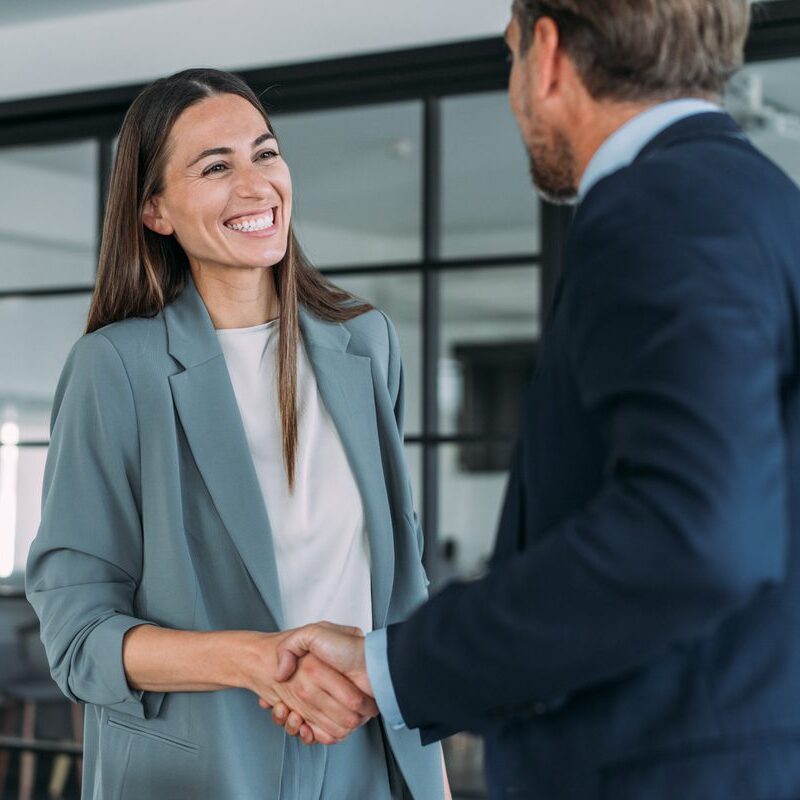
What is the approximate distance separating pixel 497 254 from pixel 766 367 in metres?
3.02

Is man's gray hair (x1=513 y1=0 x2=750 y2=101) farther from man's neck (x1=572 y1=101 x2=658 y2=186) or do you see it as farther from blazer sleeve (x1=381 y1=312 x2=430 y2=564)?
blazer sleeve (x1=381 y1=312 x2=430 y2=564)

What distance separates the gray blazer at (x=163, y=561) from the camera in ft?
5.21

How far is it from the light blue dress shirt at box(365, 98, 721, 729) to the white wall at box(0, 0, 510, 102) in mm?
2620

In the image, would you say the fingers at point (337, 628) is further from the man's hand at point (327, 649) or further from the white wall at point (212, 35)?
the white wall at point (212, 35)

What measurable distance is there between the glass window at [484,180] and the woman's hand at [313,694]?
2532 mm

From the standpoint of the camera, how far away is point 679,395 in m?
0.91

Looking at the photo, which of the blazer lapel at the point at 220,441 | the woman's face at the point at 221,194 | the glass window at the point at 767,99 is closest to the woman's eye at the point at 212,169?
the woman's face at the point at 221,194

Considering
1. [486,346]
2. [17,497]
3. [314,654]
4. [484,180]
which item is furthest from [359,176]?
[486,346]

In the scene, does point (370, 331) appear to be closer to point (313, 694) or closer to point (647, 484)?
point (313, 694)

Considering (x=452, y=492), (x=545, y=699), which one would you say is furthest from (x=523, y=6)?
(x=452, y=492)

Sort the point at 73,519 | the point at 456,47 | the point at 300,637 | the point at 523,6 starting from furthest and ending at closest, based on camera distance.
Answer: the point at 456,47 → the point at 73,519 → the point at 300,637 → the point at 523,6

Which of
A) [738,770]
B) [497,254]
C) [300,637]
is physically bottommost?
[738,770]

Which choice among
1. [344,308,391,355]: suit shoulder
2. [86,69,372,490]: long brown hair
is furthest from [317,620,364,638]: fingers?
[344,308,391,355]: suit shoulder

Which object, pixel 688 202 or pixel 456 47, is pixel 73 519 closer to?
pixel 688 202
